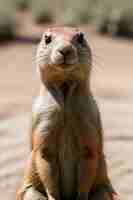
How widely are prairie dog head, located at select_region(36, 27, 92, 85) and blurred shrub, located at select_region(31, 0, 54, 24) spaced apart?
1949 cm

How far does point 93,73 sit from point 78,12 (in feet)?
28.0

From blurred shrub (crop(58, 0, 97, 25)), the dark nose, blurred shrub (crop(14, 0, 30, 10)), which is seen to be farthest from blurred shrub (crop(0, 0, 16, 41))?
the dark nose

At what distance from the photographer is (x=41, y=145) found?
4.13 metres

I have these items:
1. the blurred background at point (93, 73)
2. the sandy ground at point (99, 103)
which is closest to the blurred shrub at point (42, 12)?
the blurred background at point (93, 73)

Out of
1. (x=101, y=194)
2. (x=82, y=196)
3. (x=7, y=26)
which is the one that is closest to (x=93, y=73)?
(x=7, y=26)

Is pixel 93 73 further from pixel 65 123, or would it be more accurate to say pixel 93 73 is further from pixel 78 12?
pixel 65 123

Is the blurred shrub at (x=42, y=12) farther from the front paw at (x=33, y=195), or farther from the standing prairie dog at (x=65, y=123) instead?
the standing prairie dog at (x=65, y=123)

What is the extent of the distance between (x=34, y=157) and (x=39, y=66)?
0.67m

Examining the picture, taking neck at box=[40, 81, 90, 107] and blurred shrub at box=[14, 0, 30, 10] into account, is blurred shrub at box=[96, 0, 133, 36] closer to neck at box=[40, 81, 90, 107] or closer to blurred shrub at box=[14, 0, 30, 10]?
blurred shrub at box=[14, 0, 30, 10]

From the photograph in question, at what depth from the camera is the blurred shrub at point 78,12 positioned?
23.3 m

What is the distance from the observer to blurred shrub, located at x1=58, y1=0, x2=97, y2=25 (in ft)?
76.5

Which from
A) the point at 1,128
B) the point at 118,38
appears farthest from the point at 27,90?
the point at 118,38

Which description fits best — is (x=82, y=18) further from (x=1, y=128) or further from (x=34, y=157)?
(x=34, y=157)

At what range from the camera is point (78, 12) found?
77.6 feet
